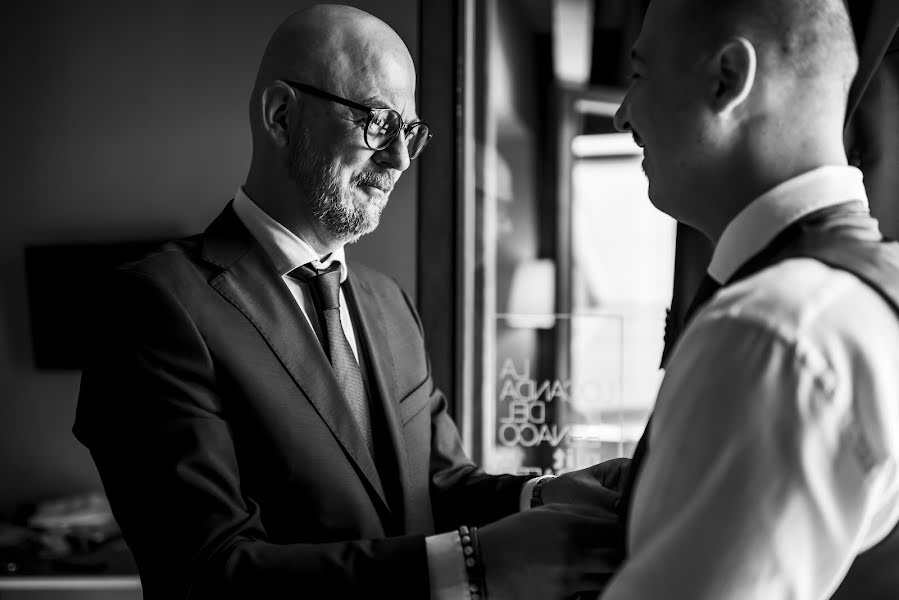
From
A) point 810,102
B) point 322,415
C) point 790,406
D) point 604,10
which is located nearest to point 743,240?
point 810,102

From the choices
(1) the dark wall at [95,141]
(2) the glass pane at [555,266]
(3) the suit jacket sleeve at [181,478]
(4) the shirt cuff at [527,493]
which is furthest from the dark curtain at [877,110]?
(1) the dark wall at [95,141]

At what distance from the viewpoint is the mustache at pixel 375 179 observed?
1620mm

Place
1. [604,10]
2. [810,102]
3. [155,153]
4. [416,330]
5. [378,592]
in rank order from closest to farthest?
[810,102]
[378,592]
[416,330]
[604,10]
[155,153]

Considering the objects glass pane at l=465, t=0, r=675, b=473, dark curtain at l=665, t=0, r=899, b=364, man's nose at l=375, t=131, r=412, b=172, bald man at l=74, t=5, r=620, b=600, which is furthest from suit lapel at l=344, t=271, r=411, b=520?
glass pane at l=465, t=0, r=675, b=473

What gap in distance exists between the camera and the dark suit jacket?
3.97ft

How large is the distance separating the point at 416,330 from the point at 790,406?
1274 mm

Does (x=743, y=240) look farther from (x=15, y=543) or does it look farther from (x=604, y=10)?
(x=15, y=543)

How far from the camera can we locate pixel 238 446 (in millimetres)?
1381

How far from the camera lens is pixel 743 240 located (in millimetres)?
845

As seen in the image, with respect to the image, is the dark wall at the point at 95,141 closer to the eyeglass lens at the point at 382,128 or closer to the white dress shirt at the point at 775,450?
the eyeglass lens at the point at 382,128

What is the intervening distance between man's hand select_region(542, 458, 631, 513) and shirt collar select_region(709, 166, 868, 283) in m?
0.44

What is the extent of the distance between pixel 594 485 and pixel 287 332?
590 mm

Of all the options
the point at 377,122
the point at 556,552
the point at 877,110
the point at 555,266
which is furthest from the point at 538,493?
the point at 555,266

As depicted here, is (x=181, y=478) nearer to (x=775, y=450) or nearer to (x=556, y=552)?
(x=556, y=552)
